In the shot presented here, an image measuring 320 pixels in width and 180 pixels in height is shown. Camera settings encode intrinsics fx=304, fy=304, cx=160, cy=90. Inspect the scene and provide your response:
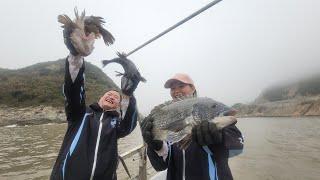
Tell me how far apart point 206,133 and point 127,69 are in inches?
65.0

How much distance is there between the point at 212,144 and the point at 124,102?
1424 millimetres

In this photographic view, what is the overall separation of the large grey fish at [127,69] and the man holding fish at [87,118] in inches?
0.6

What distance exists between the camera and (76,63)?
11.2 feet

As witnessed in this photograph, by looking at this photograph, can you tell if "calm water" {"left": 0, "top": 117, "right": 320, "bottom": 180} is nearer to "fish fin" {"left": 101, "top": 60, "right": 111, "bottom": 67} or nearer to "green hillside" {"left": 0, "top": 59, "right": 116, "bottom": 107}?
"fish fin" {"left": 101, "top": 60, "right": 111, "bottom": 67}

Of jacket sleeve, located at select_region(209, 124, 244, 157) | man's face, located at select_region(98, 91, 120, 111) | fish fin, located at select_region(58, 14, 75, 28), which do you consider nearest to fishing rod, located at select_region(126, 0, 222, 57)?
man's face, located at select_region(98, 91, 120, 111)

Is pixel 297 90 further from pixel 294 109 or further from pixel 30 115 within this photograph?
pixel 30 115

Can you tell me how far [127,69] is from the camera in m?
4.18

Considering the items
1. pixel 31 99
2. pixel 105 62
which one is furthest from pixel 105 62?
pixel 31 99

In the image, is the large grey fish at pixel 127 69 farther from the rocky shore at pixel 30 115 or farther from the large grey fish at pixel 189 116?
the rocky shore at pixel 30 115

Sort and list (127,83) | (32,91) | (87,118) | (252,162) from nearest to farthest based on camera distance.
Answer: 1. (87,118)
2. (127,83)
3. (252,162)
4. (32,91)

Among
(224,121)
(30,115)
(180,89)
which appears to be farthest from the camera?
(30,115)

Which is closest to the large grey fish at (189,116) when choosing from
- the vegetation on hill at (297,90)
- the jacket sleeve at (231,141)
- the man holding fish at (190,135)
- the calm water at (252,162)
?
the man holding fish at (190,135)

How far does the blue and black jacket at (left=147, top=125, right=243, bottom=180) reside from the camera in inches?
130

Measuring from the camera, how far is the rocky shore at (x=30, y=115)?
173 feet
